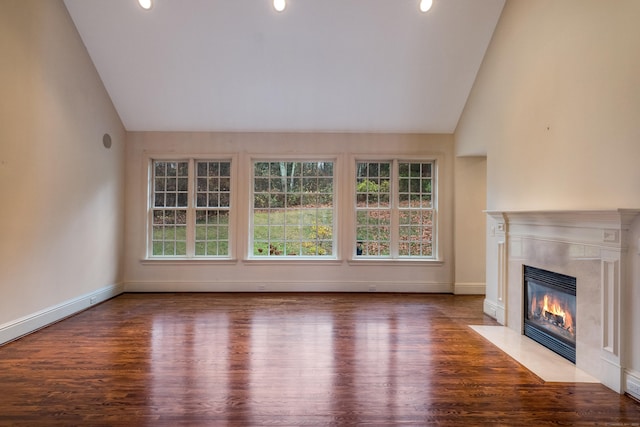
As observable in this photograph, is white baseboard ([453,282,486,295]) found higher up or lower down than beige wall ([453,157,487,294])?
lower down

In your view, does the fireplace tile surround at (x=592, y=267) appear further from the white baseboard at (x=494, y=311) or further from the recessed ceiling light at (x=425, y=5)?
the recessed ceiling light at (x=425, y=5)

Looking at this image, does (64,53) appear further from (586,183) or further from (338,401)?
(586,183)

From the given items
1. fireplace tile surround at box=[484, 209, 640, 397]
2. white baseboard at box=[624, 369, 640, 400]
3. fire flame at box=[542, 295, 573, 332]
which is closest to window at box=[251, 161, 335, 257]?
fireplace tile surround at box=[484, 209, 640, 397]

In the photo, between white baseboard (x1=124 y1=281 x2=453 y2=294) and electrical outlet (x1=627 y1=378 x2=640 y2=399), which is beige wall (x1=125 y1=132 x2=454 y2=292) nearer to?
white baseboard (x1=124 y1=281 x2=453 y2=294)

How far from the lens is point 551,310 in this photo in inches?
131

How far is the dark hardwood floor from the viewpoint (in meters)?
2.14

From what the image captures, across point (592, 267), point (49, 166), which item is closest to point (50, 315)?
point (49, 166)

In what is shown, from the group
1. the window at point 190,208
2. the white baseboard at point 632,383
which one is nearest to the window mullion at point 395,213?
the window at point 190,208

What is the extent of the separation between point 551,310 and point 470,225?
2316mm

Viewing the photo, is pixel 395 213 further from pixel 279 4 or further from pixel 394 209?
pixel 279 4

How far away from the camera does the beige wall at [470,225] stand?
18.1 ft

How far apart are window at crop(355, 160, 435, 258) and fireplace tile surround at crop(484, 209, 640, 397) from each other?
2053 millimetres

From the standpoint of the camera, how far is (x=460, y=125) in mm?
5422

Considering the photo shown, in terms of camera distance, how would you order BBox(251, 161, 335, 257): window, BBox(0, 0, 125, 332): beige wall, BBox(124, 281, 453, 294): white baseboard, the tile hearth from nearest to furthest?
the tile hearth
BBox(0, 0, 125, 332): beige wall
BBox(124, 281, 453, 294): white baseboard
BBox(251, 161, 335, 257): window
